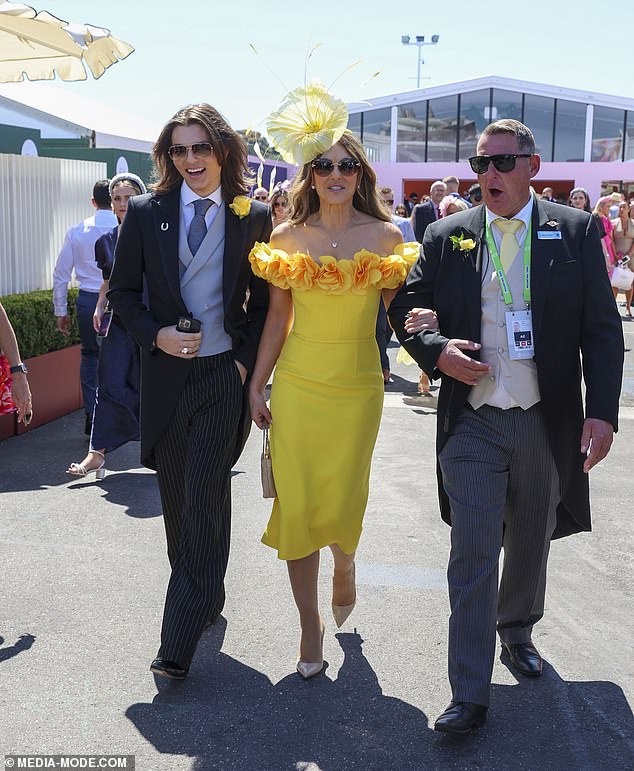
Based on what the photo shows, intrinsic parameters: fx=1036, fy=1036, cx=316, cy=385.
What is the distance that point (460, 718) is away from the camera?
3.47m

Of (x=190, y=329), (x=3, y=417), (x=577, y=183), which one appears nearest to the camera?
(x=190, y=329)

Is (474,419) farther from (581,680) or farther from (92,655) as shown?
(92,655)

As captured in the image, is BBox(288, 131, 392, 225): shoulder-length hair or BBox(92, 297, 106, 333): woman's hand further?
BBox(92, 297, 106, 333): woman's hand

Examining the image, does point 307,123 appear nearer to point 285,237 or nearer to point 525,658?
point 285,237

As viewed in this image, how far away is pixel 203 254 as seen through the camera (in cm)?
410

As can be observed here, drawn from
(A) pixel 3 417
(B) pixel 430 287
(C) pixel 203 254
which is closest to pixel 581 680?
(B) pixel 430 287

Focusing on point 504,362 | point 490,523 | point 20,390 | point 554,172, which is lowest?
point 490,523

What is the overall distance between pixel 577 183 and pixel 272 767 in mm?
39833

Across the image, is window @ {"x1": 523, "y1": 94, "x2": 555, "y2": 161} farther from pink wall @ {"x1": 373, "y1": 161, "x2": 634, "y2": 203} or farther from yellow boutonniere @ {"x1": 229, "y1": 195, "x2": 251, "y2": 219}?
yellow boutonniere @ {"x1": 229, "y1": 195, "x2": 251, "y2": 219}

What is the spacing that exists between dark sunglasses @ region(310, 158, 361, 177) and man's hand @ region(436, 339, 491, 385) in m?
0.83

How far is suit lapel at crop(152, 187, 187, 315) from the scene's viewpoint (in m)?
4.05

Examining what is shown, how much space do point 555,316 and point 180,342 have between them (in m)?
1.40

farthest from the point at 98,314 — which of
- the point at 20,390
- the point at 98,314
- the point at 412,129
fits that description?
the point at 412,129

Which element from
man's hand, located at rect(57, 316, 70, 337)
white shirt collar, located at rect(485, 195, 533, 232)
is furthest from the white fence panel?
white shirt collar, located at rect(485, 195, 533, 232)
